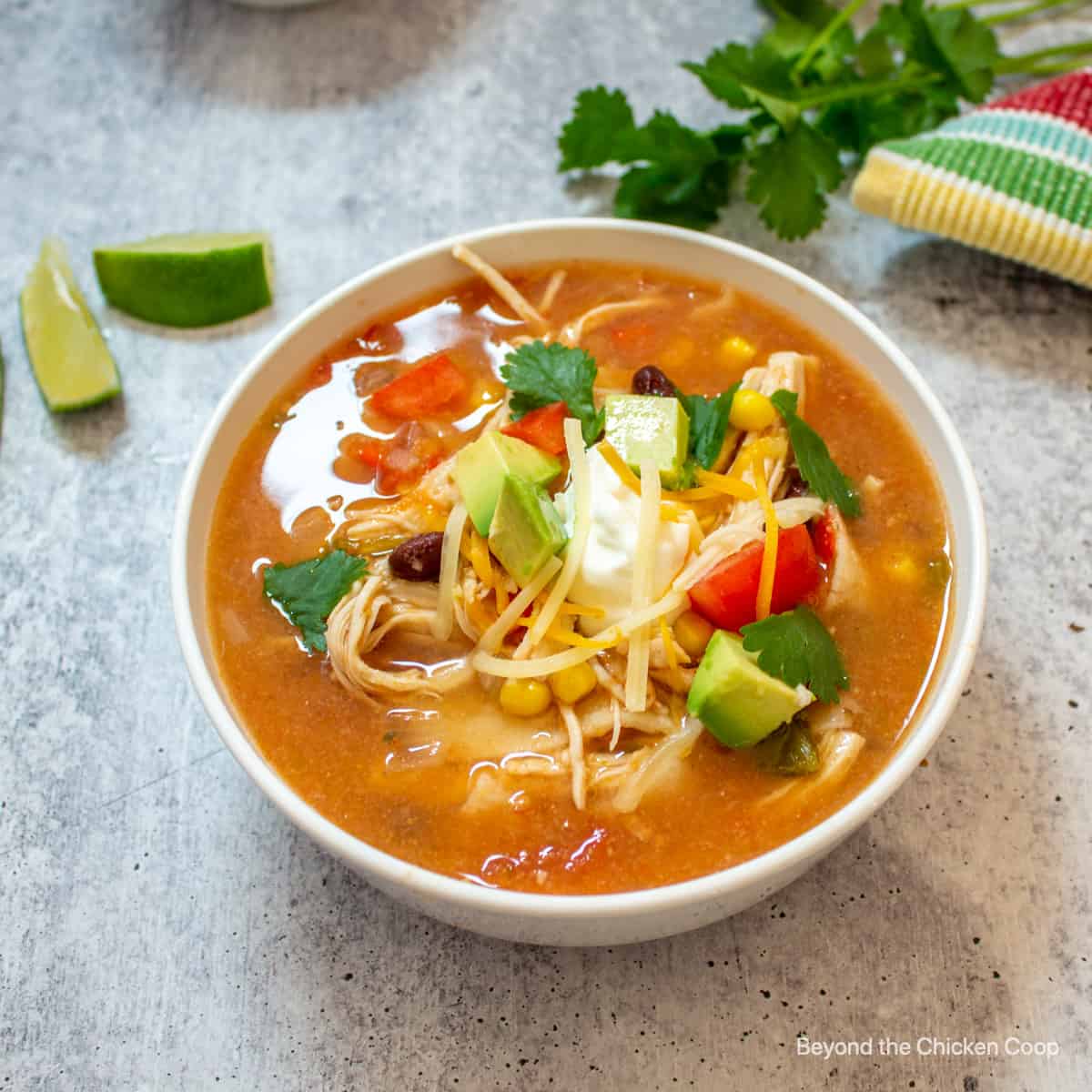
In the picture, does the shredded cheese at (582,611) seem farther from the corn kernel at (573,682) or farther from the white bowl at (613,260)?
the white bowl at (613,260)

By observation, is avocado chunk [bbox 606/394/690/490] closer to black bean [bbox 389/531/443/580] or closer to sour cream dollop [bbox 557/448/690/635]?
sour cream dollop [bbox 557/448/690/635]

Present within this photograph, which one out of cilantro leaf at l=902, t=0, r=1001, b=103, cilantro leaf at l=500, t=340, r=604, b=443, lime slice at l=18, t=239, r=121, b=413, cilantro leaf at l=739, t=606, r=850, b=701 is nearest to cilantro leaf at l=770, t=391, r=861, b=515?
cilantro leaf at l=739, t=606, r=850, b=701

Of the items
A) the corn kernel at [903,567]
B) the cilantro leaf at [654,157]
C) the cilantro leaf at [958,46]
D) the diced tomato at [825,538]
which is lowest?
the corn kernel at [903,567]

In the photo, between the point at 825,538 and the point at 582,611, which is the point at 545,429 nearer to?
the point at 582,611

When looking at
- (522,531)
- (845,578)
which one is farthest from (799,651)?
(522,531)

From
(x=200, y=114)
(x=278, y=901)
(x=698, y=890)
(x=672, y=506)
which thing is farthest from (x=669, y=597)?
(x=200, y=114)

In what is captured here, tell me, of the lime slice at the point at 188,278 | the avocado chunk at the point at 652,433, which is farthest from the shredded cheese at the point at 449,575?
the lime slice at the point at 188,278
